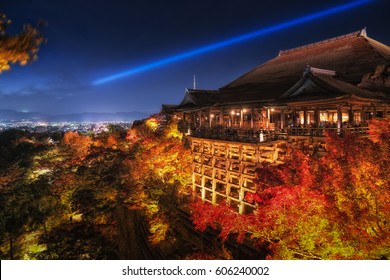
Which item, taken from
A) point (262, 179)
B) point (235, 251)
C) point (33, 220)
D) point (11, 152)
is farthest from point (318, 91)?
point (11, 152)

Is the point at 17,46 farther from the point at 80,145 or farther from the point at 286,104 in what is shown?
the point at 80,145

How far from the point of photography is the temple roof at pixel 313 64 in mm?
18922

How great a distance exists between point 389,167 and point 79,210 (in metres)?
17.9

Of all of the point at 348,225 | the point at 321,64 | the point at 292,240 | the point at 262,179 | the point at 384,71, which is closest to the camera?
the point at 348,225

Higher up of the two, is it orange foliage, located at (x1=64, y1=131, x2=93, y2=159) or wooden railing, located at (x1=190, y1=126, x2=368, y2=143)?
wooden railing, located at (x1=190, y1=126, x2=368, y2=143)

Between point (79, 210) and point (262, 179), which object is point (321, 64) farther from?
point (79, 210)

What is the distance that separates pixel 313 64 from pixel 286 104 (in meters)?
9.66

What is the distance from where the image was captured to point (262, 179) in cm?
1282

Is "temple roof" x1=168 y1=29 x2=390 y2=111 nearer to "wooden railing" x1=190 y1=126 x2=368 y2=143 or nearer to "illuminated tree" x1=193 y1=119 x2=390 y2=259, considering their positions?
"wooden railing" x1=190 y1=126 x2=368 y2=143

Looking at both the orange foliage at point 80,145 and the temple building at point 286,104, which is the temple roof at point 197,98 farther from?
the orange foliage at point 80,145

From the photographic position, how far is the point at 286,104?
15.7 metres

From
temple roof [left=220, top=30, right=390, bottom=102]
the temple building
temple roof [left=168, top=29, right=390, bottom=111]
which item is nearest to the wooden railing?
the temple building

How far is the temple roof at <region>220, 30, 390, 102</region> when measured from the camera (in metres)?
18.9

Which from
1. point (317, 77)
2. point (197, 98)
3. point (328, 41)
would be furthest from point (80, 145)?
point (328, 41)
